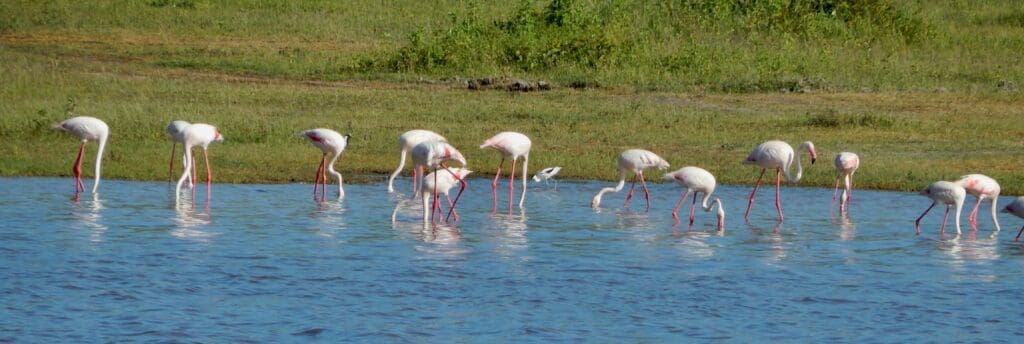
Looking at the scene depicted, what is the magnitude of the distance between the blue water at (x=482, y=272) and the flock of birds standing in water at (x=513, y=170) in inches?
7.6

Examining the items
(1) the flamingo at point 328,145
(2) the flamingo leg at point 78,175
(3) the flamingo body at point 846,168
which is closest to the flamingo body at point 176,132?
(2) the flamingo leg at point 78,175

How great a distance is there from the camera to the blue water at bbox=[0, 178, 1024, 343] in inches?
352

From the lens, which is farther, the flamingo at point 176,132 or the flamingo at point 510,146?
the flamingo at point 176,132

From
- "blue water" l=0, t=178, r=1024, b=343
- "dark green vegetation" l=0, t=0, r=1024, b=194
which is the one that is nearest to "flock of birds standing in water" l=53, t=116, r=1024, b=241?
"blue water" l=0, t=178, r=1024, b=343

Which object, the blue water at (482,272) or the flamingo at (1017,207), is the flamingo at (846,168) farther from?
the flamingo at (1017,207)

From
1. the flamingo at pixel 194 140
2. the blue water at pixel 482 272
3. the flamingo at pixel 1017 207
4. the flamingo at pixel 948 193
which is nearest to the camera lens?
the blue water at pixel 482 272

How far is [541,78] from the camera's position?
2398cm

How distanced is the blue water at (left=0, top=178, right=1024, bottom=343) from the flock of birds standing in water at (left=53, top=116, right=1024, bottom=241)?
194 mm

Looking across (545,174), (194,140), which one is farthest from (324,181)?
(545,174)

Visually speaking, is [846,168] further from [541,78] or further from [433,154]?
[541,78]

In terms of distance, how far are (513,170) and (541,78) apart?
954cm

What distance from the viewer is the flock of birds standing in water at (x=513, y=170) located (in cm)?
1295

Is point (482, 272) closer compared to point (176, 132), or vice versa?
point (482, 272)

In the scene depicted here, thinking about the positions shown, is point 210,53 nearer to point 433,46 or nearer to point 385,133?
point 433,46
